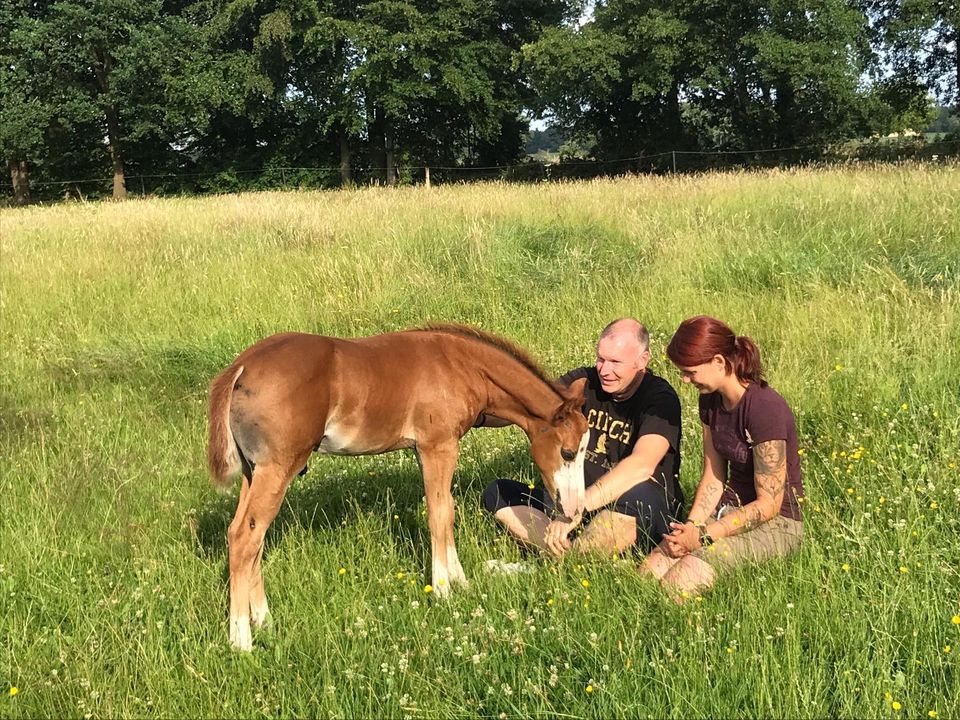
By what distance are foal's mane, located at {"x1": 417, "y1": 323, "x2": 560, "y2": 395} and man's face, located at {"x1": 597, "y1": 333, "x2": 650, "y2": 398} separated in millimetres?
341

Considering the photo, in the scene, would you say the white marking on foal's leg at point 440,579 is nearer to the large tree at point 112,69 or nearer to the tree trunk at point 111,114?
the tree trunk at point 111,114

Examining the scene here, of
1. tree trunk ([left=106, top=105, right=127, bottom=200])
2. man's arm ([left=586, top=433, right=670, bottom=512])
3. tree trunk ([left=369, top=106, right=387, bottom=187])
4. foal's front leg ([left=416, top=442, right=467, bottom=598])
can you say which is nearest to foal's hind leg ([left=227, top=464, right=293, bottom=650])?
foal's front leg ([left=416, top=442, right=467, bottom=598])

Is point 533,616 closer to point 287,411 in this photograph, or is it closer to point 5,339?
point 287,411

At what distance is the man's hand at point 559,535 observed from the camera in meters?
3.52

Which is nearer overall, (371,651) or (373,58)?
(371,651)

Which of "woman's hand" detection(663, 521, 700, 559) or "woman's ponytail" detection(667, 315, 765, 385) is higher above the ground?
"woman's ponytail" detection(667, 315, 765, 385)

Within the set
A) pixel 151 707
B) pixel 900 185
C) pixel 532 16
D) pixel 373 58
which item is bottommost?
pixel 151 707

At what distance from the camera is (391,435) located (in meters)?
3.36

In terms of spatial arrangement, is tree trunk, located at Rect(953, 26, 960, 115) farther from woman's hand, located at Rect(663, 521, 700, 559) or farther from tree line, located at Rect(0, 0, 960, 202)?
woman's hand, located at Rect(663, 521, 700, 559)

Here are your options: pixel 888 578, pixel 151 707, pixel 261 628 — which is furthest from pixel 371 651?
pixel 888 578

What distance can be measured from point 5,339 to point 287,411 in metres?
6.09

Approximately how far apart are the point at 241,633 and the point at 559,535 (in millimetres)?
1463

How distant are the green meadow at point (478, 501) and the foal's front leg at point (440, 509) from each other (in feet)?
0.46

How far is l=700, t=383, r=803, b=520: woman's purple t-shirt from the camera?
330 centimetres
